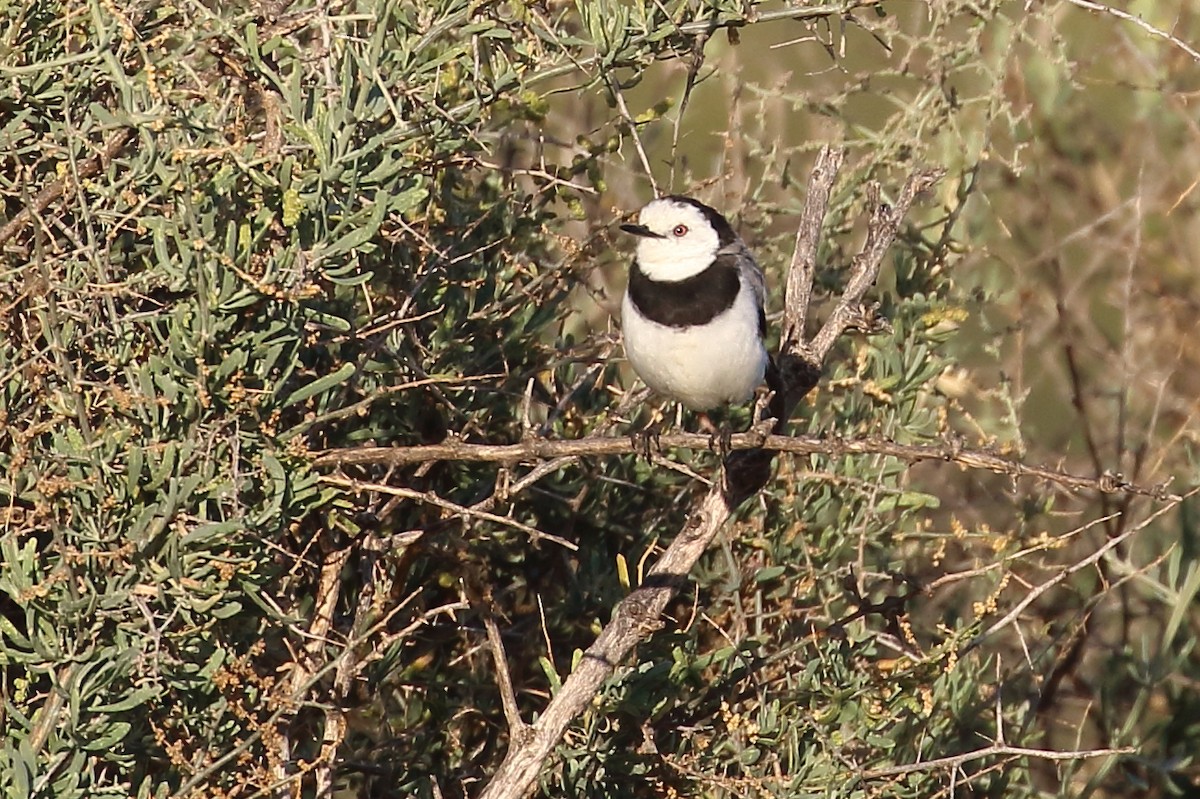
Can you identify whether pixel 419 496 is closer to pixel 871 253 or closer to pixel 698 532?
pixel 698 532

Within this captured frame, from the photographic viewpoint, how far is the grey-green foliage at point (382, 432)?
3.13 meters

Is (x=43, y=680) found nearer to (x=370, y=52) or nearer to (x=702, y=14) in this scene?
(x=370, y=52)

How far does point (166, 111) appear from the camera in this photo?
307 centimetres

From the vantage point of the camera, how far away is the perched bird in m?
4.14

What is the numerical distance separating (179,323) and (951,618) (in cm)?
263

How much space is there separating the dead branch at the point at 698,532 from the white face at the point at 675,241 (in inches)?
13.9

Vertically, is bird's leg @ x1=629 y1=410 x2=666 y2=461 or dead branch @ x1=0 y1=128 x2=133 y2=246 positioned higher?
dead branch @ x1=0 y1=128 x2=133 y2=246

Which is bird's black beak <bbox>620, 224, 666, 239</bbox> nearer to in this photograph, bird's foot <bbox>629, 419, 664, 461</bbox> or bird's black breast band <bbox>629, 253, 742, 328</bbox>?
bird's black breast band <bbox>629, 253, 742, 328</bbox>

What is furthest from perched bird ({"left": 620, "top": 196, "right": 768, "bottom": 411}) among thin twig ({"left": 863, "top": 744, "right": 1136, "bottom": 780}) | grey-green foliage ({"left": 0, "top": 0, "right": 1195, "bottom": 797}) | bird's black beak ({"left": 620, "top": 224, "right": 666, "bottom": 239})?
thin twig ({"left": 863, "top": 744, "right": 1136, "bottom": 780})

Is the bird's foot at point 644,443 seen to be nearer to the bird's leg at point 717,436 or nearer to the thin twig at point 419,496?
the bird's leg at point 717,436

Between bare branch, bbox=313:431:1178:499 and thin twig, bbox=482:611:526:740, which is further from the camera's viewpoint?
thin twig, bbox=482:611:526:740

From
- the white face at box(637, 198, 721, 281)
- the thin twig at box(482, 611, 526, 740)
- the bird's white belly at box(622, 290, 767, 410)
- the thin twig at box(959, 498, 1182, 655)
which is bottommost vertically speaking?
the thin twig at box(482, 611, 526, 740)

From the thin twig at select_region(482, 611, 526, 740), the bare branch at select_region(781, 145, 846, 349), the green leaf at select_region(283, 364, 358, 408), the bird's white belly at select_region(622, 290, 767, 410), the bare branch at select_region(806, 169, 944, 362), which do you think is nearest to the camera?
the green leaf at select_region(283, 364, 358, 408)

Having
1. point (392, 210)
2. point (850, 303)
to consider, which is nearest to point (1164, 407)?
point (850, 303)
